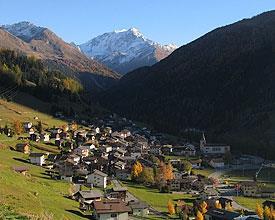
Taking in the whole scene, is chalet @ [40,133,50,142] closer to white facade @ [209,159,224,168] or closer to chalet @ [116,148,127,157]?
chalet @ [116,148,127,157]

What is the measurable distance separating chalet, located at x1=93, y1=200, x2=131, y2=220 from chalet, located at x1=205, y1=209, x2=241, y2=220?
17.0m

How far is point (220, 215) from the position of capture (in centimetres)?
7344

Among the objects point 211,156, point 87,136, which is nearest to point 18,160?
point 87,136

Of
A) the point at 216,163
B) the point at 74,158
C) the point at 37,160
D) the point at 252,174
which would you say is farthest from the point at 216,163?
the point at 37,160

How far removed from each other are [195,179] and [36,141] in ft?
147

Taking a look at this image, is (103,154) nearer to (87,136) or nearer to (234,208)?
(87,136)

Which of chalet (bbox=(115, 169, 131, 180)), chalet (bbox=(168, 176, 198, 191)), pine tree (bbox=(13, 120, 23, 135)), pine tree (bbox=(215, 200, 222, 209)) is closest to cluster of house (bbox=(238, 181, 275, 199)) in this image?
chalet (bbox=(168, 176, 198, 191))

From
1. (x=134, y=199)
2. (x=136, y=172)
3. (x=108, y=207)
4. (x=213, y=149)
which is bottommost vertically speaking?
(x=108, y=207)

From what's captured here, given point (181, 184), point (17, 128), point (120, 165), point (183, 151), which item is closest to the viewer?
point (181, 184)

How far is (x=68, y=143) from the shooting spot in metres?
136

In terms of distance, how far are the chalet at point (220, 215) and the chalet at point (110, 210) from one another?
669 inches

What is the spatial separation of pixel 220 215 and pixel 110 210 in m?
20.8

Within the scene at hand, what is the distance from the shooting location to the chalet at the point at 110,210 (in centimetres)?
5959

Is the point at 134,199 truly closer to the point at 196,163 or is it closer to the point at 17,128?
the point at 17,128
